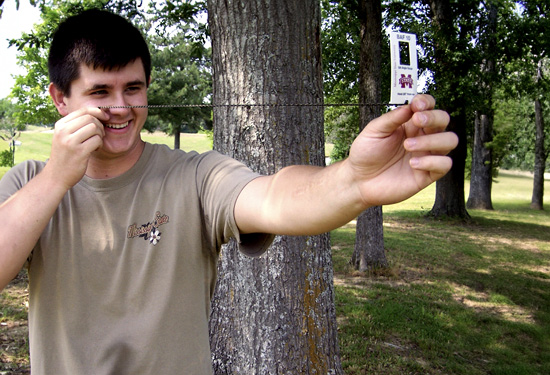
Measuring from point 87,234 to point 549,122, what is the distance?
26.5 meters

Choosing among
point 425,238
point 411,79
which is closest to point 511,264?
point 425,238

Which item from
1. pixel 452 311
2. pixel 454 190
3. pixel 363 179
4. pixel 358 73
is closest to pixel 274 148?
pixel 363 179

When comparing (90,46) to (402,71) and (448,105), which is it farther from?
(448,105)

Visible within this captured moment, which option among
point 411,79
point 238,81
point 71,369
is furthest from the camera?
point 238,81

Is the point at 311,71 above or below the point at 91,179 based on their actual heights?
above

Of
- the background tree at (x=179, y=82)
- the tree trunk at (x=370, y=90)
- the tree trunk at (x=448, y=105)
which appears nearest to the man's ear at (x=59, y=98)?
the tree trunk at (x=370, y=90)

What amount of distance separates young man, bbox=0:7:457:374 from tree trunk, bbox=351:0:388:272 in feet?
20.9

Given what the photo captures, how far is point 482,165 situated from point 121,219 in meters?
19.8

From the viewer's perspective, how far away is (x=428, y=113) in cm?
125

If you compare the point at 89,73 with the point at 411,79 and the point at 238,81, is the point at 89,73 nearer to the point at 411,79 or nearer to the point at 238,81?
the point at 411,79

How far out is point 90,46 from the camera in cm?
176

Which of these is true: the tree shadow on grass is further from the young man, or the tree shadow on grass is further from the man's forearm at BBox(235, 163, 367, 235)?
the man's forearm at BBox(235, 163, 367, 235)

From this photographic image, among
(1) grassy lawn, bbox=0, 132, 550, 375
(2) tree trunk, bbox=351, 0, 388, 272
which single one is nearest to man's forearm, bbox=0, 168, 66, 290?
(1) grassy lawn, bbox=0, 132, 550, 375

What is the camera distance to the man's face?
69.9 inches
